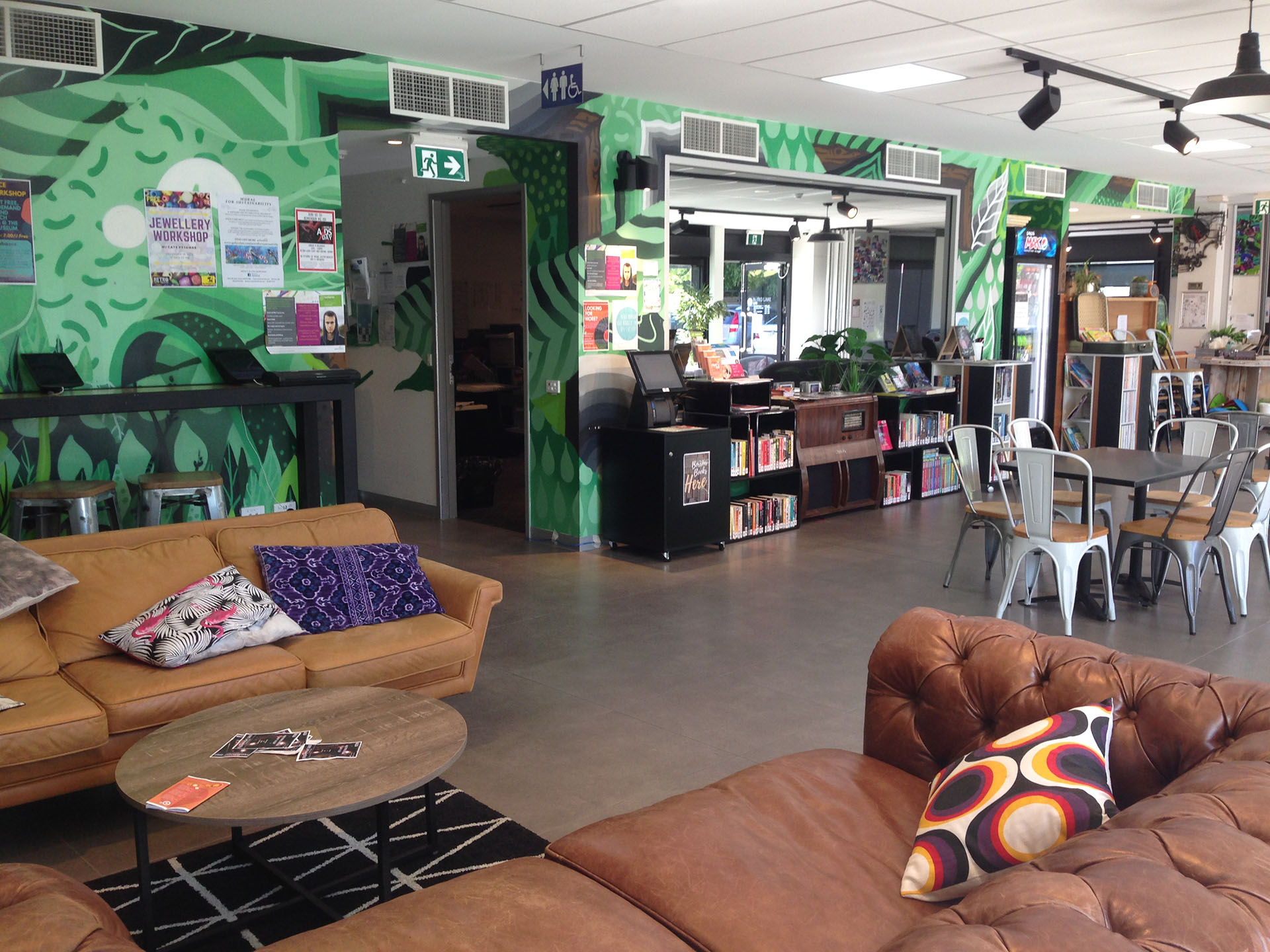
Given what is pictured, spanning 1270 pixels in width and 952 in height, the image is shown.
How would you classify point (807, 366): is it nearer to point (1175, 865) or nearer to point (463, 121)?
point (463, 121)

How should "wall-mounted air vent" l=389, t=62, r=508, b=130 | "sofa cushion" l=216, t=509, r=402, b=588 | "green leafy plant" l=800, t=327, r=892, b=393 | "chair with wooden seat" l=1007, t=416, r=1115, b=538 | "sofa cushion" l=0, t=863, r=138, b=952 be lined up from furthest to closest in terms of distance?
"green leafy plant" l=800, t=327, r=892, b=393 → "chair with wooden seat" l=1007, t=416, r=1115, b=538 → "wall-mounted air vent" l=389, t=62, r=508, b=130 → "sofa cushion" l=216, t=509, r=402, b=588 → "sofa cushion" l=0, t=863, r=138, b=952

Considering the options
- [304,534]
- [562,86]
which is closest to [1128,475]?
[562,86]

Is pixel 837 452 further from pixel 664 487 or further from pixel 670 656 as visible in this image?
pixel 670 656

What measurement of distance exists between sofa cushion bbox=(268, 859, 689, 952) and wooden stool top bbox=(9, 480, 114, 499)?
3.39 m

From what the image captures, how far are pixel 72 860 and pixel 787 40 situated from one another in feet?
16.3

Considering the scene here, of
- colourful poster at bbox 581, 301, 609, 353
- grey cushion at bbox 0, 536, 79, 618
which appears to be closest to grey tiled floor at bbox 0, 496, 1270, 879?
grey cushion at bbox 0, 536, 79, 618

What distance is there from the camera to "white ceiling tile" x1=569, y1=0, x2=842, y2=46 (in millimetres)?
4852

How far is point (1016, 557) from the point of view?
221 inches

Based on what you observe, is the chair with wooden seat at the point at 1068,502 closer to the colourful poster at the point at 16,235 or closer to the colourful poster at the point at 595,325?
the colourful poster at the point at 595,325

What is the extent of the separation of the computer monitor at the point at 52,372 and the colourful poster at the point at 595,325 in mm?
3236

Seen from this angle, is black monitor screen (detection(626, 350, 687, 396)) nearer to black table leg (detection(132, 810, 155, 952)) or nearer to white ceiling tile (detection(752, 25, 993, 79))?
white ceiling tile (detection(752, 25, 993, 79))

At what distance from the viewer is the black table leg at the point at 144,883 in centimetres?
273

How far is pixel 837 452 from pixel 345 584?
527 cm

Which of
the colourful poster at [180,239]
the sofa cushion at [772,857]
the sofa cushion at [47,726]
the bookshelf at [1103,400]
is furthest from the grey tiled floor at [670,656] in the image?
the bookshelf at [1103,400]
